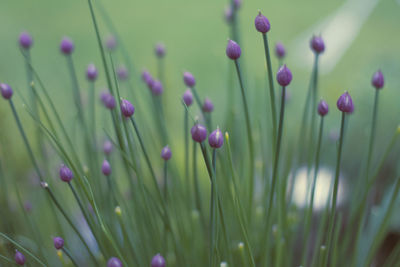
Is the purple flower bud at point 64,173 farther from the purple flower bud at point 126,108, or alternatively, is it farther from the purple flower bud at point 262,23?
the purple flower bud at point 262,23

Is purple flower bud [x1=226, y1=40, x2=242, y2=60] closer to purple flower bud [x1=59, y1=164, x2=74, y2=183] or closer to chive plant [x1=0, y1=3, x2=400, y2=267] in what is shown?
chive plant [x1=0, y1=3, x2=400, y2=267]

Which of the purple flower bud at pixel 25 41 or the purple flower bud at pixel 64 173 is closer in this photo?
the purple flower bud at pixel 64 173

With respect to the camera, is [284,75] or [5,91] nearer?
[284,75]

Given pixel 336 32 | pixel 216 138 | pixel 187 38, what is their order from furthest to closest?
pixel 187 38, pixel 336 32, pixel 216 138

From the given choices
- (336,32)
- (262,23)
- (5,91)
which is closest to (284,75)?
(262,23)

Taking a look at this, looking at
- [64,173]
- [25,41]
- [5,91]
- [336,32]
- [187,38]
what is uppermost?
[187,38]

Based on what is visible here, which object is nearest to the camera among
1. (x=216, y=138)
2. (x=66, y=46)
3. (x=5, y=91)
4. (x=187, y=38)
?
(x=216, y=138)

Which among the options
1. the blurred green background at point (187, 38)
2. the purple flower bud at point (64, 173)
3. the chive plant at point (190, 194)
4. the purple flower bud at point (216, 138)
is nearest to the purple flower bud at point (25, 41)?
the chive plant at point (190, 194)

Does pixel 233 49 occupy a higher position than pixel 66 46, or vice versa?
pixel 66 46

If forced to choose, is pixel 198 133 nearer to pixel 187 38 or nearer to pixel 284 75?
pixel 284 75

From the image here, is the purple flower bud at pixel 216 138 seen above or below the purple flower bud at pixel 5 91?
below
